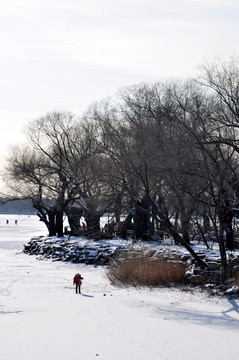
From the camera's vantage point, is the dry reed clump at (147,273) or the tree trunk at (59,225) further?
the tree trunk at (59,225)

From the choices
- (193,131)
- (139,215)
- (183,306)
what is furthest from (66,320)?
(139,215)

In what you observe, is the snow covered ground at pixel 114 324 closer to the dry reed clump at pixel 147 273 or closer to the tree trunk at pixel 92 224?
the dry reed clump at pixel 147 273

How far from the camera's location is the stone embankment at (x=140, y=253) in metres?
17.5

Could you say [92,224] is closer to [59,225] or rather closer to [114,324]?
[59,225]

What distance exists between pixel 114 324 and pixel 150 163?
10.1m

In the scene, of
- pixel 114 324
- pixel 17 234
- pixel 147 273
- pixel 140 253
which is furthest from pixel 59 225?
pixel 114 324

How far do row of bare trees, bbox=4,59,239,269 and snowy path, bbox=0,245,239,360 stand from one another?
144 inches

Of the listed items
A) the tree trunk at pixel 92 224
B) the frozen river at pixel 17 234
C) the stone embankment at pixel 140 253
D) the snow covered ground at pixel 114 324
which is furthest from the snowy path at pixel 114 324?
the frozen river at pixel 17 234

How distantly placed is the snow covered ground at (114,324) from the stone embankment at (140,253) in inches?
50.8

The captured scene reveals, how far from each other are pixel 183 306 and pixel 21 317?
4.57 m

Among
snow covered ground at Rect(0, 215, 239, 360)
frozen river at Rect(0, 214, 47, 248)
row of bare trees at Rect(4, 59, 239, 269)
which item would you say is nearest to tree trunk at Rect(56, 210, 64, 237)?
row of bare trees at Rect(4, 59, 239, 269)

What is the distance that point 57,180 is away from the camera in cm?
4247

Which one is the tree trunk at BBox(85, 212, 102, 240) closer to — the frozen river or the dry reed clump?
the frozen river

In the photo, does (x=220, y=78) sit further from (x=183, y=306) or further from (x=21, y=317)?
(x=21, y=317)
